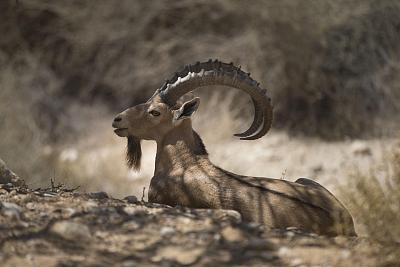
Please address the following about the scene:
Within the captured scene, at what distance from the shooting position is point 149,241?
5027 millimetres

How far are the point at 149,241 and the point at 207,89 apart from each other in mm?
10565

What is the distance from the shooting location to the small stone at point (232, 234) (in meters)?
5.10

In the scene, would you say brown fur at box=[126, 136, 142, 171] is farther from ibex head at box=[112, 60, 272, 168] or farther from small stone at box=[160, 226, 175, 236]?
small stone at box=[160, 226, 175, 236]

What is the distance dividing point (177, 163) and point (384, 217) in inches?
107

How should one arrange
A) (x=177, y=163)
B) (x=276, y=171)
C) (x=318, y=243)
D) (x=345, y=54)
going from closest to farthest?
1. (x=318, y=243)
2. (x=177, y=163)
3. (x=276, y=171)
4. (x=345, y=54)

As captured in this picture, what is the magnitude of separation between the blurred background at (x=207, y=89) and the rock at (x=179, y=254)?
27.4ft

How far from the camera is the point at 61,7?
1641cm

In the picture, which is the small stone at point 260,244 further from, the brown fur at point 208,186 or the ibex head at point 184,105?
the ibex head at point 184,105

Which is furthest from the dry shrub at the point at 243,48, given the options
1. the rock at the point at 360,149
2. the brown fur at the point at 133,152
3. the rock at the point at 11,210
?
the rock at the point at 11,210

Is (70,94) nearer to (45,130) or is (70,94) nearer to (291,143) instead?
(45,130)

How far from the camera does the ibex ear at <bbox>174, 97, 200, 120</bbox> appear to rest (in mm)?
7621

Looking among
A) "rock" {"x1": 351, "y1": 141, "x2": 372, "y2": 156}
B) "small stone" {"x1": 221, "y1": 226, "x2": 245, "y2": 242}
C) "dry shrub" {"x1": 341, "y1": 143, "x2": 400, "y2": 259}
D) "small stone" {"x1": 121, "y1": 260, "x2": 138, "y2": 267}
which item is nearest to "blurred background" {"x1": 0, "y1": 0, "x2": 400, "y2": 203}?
"rock" {"x1": 351, "y1": 141, "x2": 372, "y2": 156}

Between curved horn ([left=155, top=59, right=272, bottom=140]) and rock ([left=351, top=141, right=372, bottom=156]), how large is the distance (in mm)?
6531

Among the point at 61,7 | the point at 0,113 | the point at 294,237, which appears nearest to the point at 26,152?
the point at 0,113
